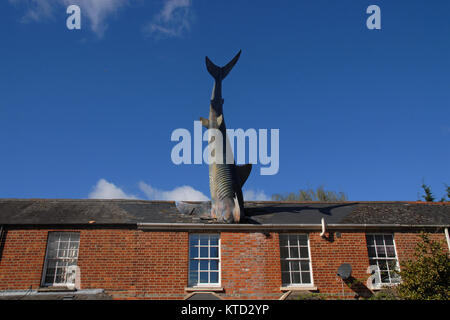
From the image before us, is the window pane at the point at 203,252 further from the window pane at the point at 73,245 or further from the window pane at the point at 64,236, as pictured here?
the window pane at the point at 64,236

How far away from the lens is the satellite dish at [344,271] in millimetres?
12891

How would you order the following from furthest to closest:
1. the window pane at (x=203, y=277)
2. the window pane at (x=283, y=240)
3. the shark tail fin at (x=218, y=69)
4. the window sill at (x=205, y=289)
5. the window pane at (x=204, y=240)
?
1. the shark tail fin at (x=218, y=69)
2. the window pane at (x=283, y=240)
3. the window pane at (x=204, y=240)
4. the window pane at (x=203, y=277)
5. the window sill at (x=205, y=289)

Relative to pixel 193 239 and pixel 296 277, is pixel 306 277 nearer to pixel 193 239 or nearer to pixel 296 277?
pixel 296 277

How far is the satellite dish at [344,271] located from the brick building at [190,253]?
332 mm

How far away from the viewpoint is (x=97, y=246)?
13.3 m

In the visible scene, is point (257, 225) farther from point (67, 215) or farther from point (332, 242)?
point (67, 215)

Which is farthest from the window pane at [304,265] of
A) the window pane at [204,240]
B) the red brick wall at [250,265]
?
the window pane at [204,240]

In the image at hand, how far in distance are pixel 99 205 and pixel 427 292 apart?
11310mm

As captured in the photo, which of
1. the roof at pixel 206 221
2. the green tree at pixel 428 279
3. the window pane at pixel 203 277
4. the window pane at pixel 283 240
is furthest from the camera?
the roof at pixel 206 221

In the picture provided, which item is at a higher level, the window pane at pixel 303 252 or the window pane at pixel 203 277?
the window pane at pixel 303 252

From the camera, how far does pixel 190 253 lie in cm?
1339

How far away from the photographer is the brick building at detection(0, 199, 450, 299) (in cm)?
1275
